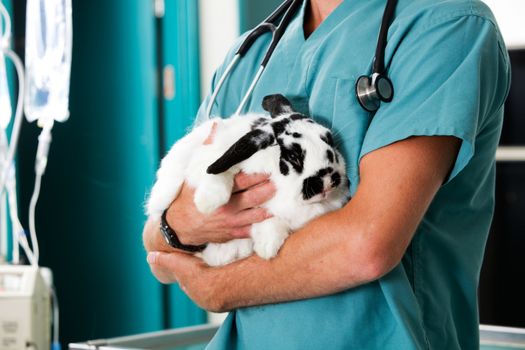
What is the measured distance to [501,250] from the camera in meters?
2.62

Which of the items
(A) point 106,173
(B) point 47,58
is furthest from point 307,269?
(A) point 106,173

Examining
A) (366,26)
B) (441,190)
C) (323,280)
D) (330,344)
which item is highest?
(366,26)

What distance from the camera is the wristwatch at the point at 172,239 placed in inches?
51.7

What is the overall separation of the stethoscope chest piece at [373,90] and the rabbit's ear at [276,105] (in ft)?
0.54

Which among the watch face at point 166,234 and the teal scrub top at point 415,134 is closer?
the teal scrub top at point 415,134

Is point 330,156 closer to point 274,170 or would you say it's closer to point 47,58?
point 274,170

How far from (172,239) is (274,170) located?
231 millimetres

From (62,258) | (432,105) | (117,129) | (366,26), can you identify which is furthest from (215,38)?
(432,105)

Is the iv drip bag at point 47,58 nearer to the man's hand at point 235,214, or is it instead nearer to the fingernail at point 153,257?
the fingernail at point 153,257

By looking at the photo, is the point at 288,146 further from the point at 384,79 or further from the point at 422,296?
the point at 422,296

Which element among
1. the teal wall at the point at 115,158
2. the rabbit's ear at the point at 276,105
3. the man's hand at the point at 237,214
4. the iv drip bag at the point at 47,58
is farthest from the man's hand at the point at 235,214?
the teal wall at the point at 115,158

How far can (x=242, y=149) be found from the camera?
1.18 m

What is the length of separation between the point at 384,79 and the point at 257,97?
1.15ft

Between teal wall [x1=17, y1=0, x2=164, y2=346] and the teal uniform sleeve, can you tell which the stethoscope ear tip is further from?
teal wall [x1=17, y1=0, x2=164, y2=346]
